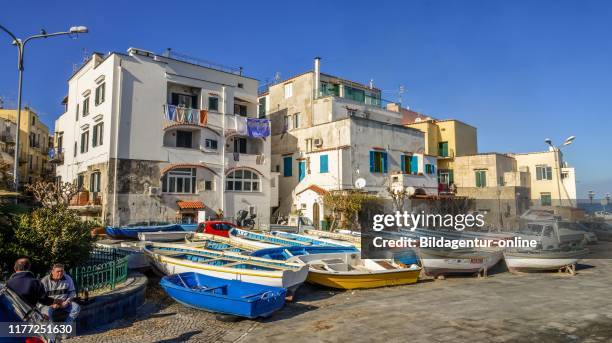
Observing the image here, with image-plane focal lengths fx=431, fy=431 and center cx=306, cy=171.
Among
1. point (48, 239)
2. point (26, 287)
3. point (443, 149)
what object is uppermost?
point (443, 149)

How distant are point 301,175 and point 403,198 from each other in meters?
9.23

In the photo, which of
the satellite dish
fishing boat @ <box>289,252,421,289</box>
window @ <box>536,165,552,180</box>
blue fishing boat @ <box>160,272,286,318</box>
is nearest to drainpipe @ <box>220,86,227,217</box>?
the satellite dish

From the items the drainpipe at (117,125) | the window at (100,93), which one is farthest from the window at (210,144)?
the window at (100,93)

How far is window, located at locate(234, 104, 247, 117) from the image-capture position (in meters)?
39.0

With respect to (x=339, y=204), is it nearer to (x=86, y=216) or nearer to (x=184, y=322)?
(x=86, y=216)

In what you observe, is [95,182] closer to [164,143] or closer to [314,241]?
[164,143]

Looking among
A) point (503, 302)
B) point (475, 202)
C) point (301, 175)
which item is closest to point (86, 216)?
point (301, 175)

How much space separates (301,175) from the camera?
1539 inches

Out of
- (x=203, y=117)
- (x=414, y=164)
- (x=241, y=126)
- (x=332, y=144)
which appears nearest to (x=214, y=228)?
(x=203, y=117)

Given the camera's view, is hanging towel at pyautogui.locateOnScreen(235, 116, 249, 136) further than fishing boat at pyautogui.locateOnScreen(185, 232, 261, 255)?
Yes

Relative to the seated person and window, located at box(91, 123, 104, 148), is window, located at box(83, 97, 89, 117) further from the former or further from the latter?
the seated person

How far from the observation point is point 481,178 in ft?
155

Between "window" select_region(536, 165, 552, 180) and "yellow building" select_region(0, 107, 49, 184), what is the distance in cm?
5962

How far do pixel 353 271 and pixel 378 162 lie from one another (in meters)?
23.1
